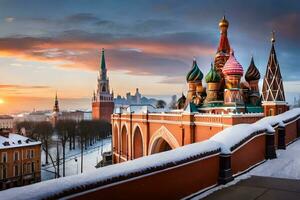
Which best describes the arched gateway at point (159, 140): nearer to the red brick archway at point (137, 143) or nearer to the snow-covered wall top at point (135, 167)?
the red brick archway at point (137, 143)

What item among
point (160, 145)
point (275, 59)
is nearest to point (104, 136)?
point (160, 145)

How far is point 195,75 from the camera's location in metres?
34.7

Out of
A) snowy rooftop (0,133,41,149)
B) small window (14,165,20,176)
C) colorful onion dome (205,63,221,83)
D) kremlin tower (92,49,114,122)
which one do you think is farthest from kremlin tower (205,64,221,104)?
kremlin tower (92,49,114,122)

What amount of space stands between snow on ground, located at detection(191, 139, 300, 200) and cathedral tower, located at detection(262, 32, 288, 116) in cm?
1242

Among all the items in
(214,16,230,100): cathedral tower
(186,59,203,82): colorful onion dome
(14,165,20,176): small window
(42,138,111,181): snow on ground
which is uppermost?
(214,16,230,100): cathedral tower

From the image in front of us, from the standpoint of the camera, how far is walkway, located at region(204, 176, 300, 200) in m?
8.47

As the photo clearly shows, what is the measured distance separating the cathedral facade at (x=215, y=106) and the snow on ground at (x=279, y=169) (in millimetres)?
7489

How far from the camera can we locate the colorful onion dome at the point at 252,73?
32.5 m


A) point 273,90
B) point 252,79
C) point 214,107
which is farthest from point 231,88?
point 252,79

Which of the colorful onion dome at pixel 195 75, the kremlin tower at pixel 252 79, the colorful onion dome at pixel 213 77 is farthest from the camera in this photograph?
the colorful onion dome at pixel 195 75

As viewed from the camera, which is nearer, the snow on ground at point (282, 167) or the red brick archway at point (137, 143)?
the snow on ground at point (282, 167)

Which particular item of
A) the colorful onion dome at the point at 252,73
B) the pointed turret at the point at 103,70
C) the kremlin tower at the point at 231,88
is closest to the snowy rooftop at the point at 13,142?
the kremlin tower at the point at 231,88

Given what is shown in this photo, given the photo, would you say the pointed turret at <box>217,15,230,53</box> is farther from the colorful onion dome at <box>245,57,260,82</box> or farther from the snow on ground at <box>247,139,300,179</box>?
the snow on ground at <box>247,139,300,179</box>

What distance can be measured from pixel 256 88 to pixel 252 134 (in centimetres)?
2111
